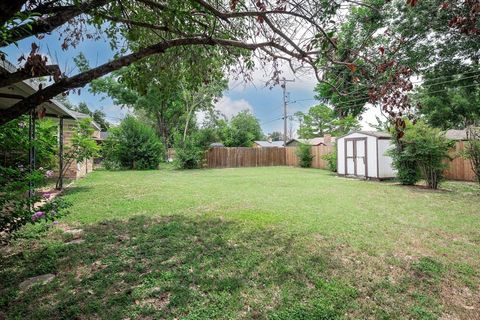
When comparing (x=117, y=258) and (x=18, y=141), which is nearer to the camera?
(x=117, y=258)

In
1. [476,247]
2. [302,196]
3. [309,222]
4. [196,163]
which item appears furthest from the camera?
[196,163]

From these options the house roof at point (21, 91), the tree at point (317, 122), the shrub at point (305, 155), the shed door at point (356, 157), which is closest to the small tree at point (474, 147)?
the shed door at point (356, 157)

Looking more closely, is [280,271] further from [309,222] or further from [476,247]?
[476,247]

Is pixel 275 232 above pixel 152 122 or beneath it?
beneath

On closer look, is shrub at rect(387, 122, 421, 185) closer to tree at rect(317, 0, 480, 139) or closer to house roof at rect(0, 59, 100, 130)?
tree at rect(317, 0, 480, 139)

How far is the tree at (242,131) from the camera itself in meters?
31.3

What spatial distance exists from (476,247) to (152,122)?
3526cm

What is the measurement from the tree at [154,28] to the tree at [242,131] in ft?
86.4

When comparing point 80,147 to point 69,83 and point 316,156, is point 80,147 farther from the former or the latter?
point 316,156

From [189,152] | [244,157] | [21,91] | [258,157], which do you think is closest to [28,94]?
[21,91]

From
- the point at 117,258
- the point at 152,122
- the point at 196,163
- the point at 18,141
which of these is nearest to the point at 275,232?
the point at 117,258

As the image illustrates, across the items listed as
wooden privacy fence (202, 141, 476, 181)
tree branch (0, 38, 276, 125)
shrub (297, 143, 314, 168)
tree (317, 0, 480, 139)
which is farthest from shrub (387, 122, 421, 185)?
shrub (297, 143, 314, 168)

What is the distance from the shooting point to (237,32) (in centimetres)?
419

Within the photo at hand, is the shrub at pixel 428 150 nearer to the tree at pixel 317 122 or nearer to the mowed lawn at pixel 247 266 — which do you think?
the mowed lawn at pixel 247 266
